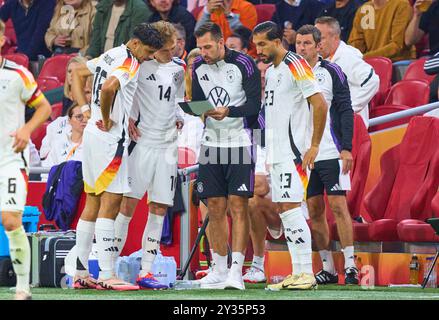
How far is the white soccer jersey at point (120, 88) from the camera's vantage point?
1004 cm

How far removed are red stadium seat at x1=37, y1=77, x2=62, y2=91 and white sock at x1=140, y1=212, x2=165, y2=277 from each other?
6.80m

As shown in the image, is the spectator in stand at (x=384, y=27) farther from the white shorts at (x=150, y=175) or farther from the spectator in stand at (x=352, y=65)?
the white shorts at (x=150, y=175)

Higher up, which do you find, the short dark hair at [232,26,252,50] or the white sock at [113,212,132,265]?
the short dark hair at [232,26,252,50]

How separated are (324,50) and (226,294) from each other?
3.54 metres

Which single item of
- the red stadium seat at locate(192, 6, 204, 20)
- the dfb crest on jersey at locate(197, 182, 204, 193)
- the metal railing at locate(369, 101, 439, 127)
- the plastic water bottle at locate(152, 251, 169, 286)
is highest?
the red stadium seat at locate(192, 6, 204, 20)

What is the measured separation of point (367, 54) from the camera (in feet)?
47.4

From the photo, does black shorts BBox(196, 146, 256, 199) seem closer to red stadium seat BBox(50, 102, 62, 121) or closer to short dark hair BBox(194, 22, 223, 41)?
short dark hair BBox(194, 22, 223, 41)

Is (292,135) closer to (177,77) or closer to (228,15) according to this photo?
(177,77)

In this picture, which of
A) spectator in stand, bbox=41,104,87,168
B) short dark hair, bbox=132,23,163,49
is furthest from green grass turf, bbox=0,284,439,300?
spectator in stand, bbox=41,104,87,168

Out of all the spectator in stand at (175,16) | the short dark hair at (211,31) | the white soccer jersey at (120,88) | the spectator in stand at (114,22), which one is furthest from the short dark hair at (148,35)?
the spectator in stand at (175,16)

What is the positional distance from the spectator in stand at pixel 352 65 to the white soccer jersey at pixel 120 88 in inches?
105

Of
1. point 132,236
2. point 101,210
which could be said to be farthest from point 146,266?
point 132,236

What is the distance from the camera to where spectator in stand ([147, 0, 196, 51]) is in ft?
51.7
